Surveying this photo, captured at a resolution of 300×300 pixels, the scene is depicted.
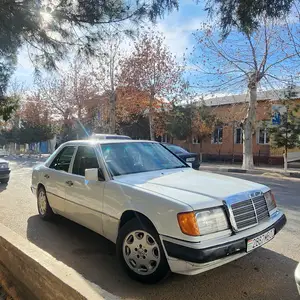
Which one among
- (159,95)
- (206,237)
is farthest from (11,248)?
(159,95)

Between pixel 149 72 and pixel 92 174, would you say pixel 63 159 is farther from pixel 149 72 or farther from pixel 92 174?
pixel 149 72

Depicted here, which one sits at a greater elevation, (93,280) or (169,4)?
(169,4)

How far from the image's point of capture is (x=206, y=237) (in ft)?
9.87

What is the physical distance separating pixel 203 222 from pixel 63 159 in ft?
10.7

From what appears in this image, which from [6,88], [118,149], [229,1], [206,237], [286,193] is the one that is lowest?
[286,193]

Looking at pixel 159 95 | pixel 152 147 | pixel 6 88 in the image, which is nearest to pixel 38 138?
pixel 159 95

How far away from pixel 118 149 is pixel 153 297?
2.16 meters

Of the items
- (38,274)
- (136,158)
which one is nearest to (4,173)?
(136,158)

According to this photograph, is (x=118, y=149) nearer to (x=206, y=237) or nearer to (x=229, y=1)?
(x=206, y=237)

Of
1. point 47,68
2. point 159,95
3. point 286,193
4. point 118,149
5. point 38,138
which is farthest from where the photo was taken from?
point 38,138

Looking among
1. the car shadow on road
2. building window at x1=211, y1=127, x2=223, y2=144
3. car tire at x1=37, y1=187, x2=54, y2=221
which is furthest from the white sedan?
building window at x1=211, y1=127, x2=223, y2=144

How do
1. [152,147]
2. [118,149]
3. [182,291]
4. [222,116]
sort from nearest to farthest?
[182,291]
[118,149]
[152,147]
[222,116]

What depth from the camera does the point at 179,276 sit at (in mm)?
3580

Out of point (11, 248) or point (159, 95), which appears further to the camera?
point (159, 95)
